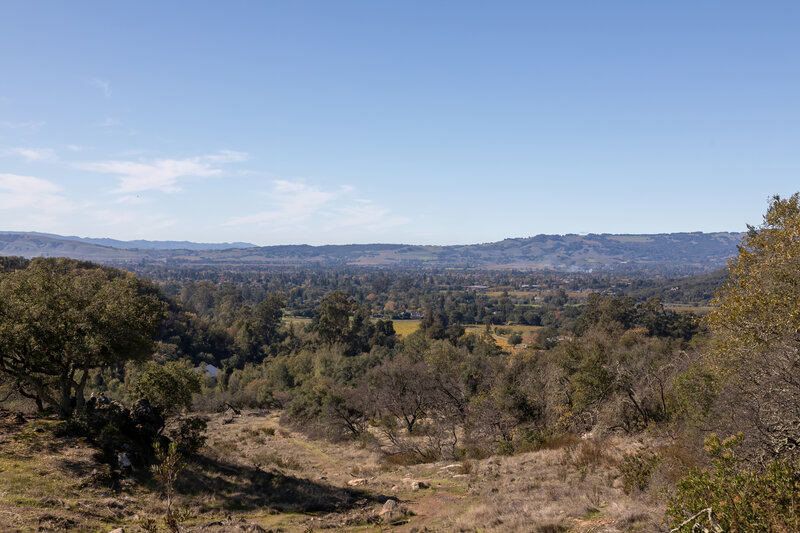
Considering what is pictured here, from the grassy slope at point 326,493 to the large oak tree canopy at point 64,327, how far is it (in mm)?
2181

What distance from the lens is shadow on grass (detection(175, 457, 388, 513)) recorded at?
15719 mm

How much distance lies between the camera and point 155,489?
1489 cm

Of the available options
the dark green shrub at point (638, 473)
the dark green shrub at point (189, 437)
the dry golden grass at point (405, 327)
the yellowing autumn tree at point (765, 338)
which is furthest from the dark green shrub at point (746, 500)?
the dry golden grass at point (405, 327)

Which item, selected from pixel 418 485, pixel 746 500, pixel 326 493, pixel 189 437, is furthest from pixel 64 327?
pixel 746 500

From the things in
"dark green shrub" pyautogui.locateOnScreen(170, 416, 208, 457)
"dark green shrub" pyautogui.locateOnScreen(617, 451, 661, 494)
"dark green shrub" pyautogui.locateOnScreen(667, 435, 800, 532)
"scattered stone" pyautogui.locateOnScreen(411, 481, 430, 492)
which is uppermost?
"dark green shrub" pyautogui.locateOnScreen(667, 435, 800, 532)

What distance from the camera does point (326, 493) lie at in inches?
696

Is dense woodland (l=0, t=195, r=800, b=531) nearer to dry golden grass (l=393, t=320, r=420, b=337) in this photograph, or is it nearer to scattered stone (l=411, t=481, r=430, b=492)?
scattered stone (l=411, t=481, r=430, b=492)

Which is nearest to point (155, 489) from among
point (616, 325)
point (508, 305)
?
point (616, 325)

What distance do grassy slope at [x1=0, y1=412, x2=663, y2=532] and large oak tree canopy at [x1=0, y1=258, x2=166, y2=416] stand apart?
2181mm

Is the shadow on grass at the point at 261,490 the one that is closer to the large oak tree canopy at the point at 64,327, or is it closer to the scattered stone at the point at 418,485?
the scattered stone at the point at 418,485

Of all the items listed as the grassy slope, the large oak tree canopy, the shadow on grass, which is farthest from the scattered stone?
the large oak tree canopy

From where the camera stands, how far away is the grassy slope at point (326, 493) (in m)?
10.8

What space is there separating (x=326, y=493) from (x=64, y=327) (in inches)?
483

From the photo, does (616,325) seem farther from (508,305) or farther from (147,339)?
(508,305)
